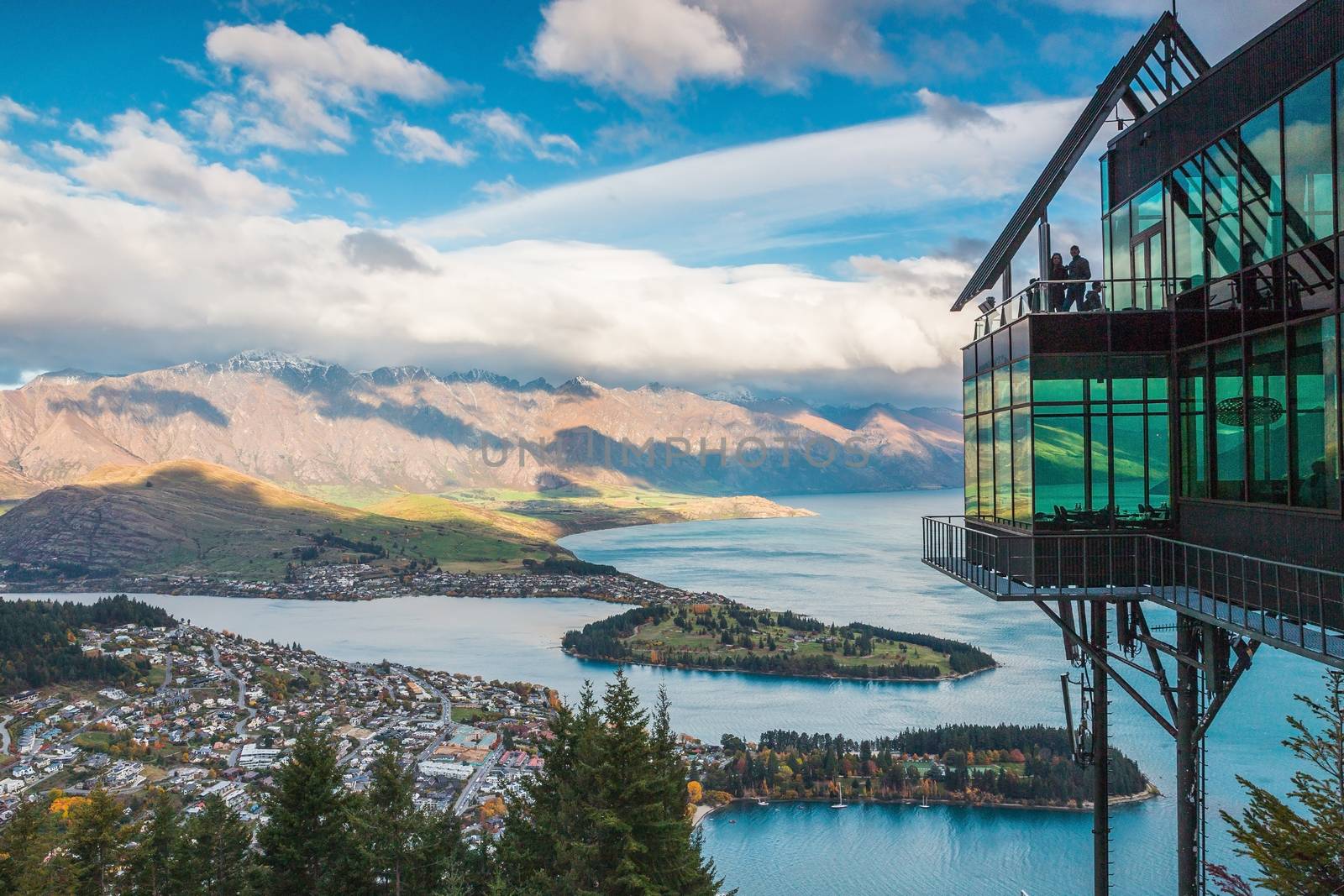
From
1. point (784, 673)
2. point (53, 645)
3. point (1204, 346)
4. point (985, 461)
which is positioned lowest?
point (784, 673)

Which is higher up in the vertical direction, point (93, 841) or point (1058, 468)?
point (1058, 468)

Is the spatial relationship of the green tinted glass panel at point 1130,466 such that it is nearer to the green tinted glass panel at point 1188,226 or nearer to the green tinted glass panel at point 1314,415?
the green tinted glass panel at point 1188,226

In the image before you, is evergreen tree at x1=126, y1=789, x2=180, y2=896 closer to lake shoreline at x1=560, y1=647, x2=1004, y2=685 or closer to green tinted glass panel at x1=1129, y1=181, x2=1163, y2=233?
green tinted glass panel at x1=1129, y1=181, x2=1163, y2=233

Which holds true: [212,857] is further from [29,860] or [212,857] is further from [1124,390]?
[1124,390]

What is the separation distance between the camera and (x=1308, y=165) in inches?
511

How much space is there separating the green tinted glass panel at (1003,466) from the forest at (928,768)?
5458cm

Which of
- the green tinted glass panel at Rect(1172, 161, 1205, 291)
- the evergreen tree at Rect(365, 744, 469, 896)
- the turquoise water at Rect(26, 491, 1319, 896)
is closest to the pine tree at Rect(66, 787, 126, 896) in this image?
the evergreen tree at Rect(365, 744, 469, 896)

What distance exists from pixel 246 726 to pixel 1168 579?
268 feet

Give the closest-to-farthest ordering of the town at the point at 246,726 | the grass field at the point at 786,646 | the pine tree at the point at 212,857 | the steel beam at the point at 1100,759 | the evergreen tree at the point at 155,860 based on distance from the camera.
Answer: the steel beam at the point at 1100,759 → the pine tree at the point at 212,857 → the evergreen tree at the point at 155,860 → the town at the point at 246,726 → the grass field at the point at 786,646

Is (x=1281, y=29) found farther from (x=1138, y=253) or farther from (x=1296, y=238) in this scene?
(x=1138, y=253)

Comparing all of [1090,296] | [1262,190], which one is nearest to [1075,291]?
[1090,296]

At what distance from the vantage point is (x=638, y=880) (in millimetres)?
18625

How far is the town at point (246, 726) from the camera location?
62.4m

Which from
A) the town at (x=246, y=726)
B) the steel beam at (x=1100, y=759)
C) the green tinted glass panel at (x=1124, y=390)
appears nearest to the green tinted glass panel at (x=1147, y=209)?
the green tinted glass panel at (x=1124, y=390)
